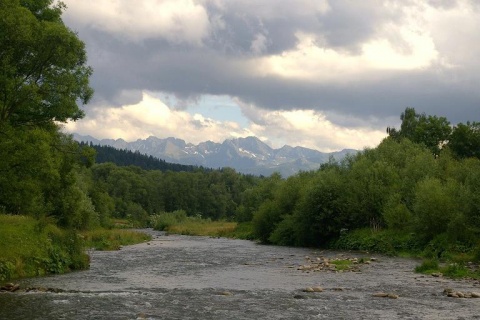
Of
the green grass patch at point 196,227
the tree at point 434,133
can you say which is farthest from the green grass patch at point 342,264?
the tree at point 434,133

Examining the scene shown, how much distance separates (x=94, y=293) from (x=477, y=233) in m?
41.2

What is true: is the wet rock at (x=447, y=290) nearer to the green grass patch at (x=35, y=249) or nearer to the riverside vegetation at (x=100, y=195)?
the riverside vegetation at (x=100, y=195)

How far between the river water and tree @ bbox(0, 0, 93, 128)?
1099 cm

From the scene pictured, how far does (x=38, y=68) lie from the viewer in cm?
3397

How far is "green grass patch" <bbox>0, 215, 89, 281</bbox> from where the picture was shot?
33219 mm

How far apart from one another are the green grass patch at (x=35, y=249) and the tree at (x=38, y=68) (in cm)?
738

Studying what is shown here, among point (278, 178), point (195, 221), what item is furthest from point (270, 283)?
point (195, 221)

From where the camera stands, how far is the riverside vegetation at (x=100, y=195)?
32.5m

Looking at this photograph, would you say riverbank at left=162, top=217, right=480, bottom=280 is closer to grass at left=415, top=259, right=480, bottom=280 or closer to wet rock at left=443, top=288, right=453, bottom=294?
grass at left=415, top=259, right=480, bottom=280

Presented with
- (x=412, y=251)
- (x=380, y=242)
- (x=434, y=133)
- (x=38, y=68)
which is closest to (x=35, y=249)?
(x=38, y=68)

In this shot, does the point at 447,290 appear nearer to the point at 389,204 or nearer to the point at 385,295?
the point at 385,295

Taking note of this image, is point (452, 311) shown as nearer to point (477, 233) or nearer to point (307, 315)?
point (307, 315)

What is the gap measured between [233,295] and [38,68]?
18980mm

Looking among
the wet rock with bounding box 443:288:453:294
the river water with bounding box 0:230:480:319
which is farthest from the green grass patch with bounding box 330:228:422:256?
the wet rock with bounding box 443:288:453:294
